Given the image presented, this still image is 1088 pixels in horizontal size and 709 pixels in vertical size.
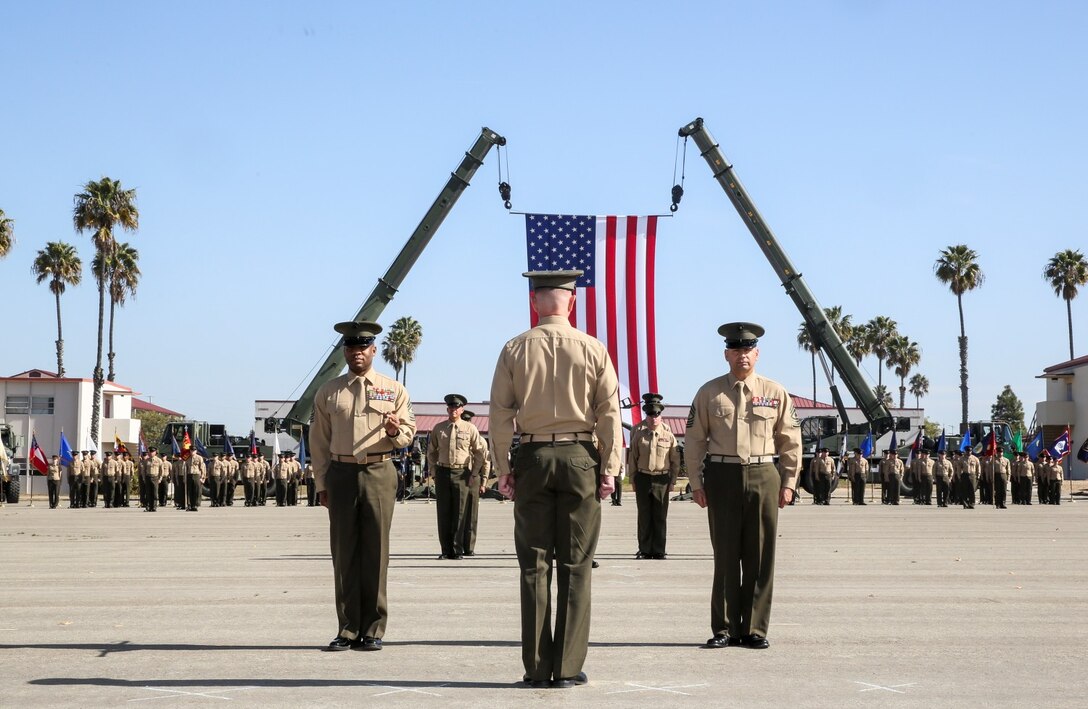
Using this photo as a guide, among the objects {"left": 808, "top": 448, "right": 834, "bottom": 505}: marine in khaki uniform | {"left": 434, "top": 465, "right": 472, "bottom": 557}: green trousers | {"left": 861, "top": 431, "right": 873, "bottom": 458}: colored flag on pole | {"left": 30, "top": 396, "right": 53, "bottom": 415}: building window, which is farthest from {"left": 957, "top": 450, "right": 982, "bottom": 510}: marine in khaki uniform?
{"left": 30, "top": 396, "right": 53, "bottom": 415}: building window

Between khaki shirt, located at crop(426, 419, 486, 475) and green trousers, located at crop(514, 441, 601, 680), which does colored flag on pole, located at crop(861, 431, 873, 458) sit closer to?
khaki shirt, located at crop(426, 419, 486, 475)

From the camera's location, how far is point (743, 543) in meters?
8.19

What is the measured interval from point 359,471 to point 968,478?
31.4 meters

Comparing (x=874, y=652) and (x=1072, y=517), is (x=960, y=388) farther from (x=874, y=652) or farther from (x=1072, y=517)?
(x=874, y=652)

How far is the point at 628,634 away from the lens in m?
8.45

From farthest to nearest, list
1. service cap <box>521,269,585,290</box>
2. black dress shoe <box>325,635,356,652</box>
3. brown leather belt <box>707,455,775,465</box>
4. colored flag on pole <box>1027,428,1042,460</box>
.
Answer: colored flag on pole <box>1027,428,1042,460</box> → brown leather belt <box>707,455,775,465</box> → black dress shoe <box>325,635,356,652</box> → service cap <box>521,269,585,290</box>

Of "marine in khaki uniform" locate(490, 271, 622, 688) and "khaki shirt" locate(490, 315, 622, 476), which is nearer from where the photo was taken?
"marine in khaki uniform" locate(490, 271, 622, 688)

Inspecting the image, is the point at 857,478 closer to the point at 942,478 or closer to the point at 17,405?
the point at 942,478

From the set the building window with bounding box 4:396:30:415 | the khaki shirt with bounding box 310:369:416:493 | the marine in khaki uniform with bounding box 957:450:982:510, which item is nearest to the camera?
the khaki shirt with bounding box 310:369:416:493

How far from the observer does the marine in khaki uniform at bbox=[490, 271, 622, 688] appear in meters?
6.66

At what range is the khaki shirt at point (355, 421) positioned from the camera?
814cm

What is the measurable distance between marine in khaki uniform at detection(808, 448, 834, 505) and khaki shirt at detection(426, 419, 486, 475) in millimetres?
25001

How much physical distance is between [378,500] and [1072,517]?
2311 cm

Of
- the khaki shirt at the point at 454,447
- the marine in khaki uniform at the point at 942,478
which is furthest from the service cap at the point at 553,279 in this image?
the marine in khaki uniform at the point at 942,478
